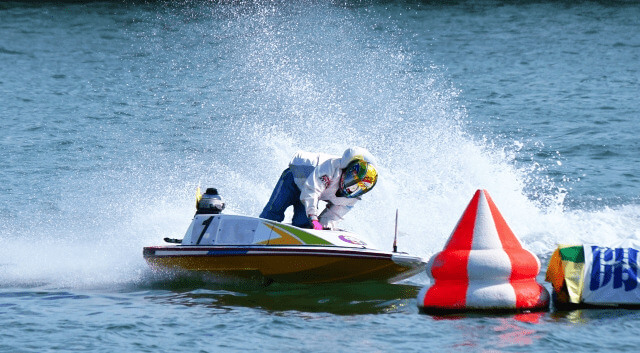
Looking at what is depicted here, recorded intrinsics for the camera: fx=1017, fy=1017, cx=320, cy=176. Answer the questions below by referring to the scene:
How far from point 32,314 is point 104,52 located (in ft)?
61.7

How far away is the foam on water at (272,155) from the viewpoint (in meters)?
12.8

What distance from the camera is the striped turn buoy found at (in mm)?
8430

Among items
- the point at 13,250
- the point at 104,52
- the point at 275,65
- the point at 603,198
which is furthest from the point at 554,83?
the point at 13,250

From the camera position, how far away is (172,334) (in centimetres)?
820

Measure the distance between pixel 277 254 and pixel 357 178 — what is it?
114 centimetres

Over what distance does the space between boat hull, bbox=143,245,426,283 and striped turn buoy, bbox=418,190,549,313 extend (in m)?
0.95

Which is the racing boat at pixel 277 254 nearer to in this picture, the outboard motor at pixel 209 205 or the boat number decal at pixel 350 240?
the boat number decal at pixel 350 240

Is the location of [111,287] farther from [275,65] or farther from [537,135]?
[275,65]

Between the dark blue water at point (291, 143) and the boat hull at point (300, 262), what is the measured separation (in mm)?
203

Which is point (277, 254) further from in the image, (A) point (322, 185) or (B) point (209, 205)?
(B) point (209, 205)

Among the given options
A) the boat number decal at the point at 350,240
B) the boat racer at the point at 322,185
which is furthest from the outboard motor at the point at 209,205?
A: the boat number decal at the point at 350,240

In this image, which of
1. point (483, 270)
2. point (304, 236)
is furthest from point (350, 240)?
point (483, 270)

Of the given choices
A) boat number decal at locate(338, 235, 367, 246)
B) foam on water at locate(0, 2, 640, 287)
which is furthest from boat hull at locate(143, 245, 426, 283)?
foam on water at locate(0, 2, 640, 287)

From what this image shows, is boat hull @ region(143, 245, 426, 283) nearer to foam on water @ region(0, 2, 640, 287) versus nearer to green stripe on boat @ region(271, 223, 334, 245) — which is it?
green stripe on boat @ region(271, 223, 334, 245)
